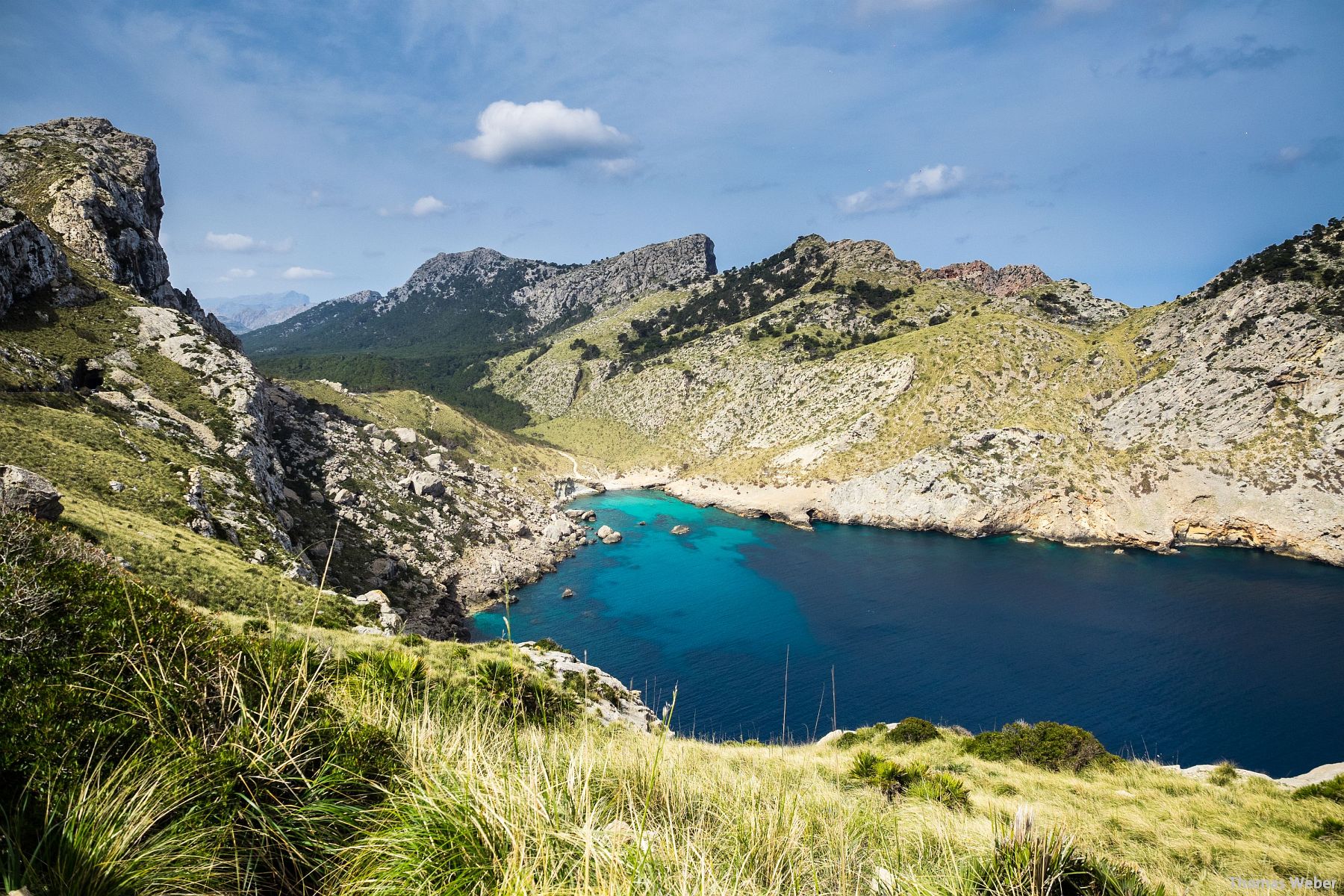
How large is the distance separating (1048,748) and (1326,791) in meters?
6.50

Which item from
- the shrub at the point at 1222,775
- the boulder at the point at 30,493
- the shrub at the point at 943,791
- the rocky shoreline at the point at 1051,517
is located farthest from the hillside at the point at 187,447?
the rocky shoreline at the point at 1051,517

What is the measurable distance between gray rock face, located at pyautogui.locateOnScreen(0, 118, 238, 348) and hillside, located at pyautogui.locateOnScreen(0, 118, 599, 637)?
21 centimetres

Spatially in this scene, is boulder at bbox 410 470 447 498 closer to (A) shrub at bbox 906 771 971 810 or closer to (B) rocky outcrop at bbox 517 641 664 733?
(B) rocky outcrop at bbox 517 641 664 733

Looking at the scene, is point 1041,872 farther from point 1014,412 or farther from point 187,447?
point 1014,412

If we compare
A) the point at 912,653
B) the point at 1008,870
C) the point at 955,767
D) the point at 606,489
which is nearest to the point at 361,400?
the point at 606,489

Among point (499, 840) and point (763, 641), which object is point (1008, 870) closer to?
point (499, 840)

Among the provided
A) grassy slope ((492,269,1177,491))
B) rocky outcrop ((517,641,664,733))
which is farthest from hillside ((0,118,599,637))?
grassy slope ((492,269,1177,491))

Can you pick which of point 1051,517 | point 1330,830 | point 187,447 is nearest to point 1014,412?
point 1051,517

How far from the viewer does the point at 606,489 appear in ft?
335

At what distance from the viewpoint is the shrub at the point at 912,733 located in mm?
21547

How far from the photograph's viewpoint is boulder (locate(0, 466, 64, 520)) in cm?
1608

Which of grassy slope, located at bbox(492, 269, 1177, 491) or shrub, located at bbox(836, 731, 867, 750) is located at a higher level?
grassy slope, located at bbox(492, 269, 1177, 491)

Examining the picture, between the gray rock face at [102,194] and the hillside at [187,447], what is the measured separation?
21 centimetres

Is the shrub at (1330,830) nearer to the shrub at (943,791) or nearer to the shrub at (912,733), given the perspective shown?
the shrub at (943,791)
